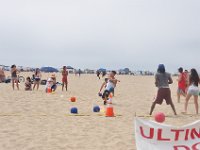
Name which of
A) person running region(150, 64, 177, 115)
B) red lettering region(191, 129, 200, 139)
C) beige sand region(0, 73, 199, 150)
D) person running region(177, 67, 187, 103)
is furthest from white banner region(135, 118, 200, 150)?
person running region(177, 67, 187, 103)

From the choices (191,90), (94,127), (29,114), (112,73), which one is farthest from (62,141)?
(112,73)

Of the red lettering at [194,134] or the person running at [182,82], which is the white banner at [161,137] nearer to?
the red lettering at [194,134]

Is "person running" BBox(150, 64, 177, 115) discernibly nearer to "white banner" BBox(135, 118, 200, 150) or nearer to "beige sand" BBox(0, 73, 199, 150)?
"beige sand" BBox(0, 73, 199, 150)

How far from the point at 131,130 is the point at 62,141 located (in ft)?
6.07

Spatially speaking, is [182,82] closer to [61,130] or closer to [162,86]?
[162,86]

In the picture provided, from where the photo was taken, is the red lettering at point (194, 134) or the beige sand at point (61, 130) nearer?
the red lettering at point (194, 134)

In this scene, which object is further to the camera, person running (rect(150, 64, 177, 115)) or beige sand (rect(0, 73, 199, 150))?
person running (rect(150, 64, 177, 115))

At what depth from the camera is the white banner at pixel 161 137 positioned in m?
5.07

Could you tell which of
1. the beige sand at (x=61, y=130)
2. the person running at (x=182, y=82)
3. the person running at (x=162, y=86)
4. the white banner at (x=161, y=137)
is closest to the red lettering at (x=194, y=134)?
the white banner at (x=161, y=137)

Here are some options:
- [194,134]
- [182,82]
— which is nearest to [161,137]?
[194,134]

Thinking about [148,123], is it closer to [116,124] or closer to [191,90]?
[116,124]

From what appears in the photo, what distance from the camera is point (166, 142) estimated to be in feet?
16.7

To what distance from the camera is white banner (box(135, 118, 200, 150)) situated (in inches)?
199

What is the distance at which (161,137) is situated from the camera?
201 inches
